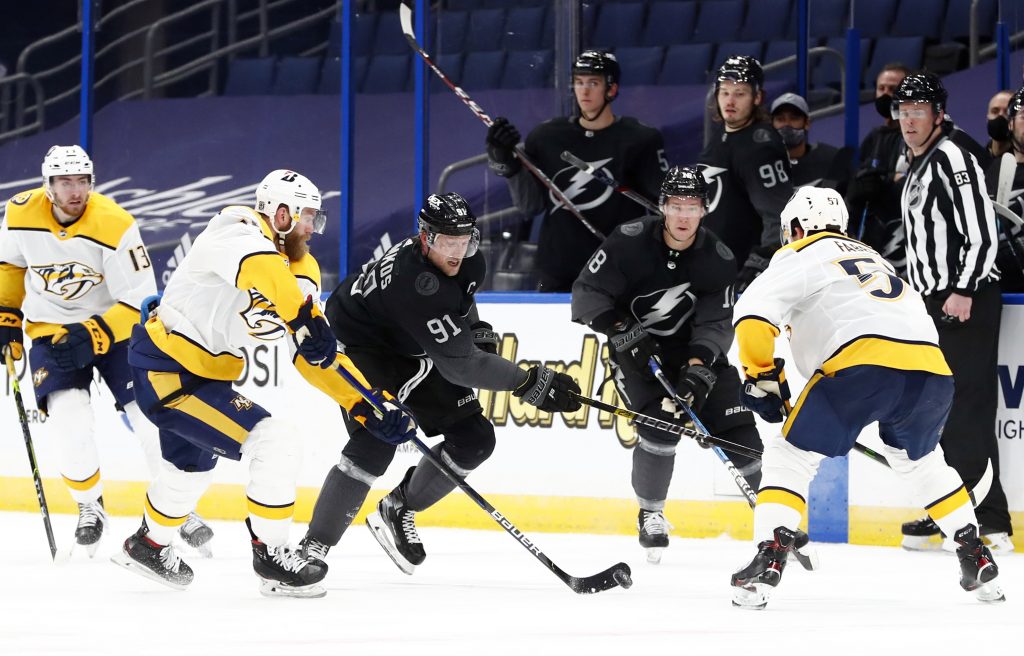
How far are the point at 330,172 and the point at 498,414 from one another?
1.29m

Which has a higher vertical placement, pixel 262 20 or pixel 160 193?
pixel 262 20

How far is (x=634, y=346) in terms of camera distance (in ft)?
14.9

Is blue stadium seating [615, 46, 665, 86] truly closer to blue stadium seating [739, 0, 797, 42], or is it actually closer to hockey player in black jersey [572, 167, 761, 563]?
blue stadium seating [739, 0, 797, 42]

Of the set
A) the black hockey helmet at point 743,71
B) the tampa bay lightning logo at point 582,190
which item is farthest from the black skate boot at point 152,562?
the black hockey helmet at point 743,71

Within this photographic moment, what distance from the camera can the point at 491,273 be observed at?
18.9 feet

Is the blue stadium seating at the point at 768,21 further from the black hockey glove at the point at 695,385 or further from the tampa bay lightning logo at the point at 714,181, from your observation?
the black hockey glove at the point at 695,385

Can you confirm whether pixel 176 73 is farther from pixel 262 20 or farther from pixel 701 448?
pixel 701 448

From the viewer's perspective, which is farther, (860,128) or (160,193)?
(160,193)

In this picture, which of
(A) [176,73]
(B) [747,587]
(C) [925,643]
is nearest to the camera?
(C) [925,643]

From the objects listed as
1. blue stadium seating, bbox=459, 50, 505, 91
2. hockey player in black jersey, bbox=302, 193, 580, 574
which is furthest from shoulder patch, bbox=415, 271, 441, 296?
blue stadium seating, bbox=459, 50, 505, 91

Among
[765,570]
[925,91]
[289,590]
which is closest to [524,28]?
[925,91]

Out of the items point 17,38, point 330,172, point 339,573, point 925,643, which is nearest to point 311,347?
point 339,573

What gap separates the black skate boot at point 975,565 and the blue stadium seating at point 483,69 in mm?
2886

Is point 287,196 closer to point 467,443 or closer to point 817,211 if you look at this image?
point 467,443
